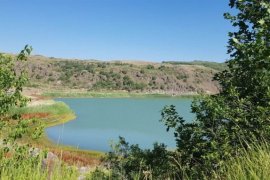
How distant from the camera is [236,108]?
1169 cm

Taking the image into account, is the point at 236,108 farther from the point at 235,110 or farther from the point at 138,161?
the point at 138,161

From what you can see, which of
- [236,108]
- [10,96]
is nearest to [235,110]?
[236,108]

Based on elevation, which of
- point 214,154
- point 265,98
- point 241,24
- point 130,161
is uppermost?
point 241,24

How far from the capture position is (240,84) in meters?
12.5

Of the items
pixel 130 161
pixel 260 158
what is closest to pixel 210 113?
pixel 130 161

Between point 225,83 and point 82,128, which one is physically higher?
point 225,83

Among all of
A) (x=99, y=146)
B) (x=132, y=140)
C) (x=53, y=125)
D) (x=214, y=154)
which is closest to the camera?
(x=214, y=154)

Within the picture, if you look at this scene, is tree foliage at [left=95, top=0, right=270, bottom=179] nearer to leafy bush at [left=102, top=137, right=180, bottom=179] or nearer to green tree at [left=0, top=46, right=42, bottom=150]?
leafy bush at [left=102, top=137, right=180, bottom=179]

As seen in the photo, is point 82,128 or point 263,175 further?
point 82,128

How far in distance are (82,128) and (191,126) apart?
56704 mm

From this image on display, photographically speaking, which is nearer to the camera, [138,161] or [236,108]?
[236,108]

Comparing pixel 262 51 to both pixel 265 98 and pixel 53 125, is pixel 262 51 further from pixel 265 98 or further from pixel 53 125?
pixel 53 125

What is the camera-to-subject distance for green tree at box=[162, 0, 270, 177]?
35.8ft

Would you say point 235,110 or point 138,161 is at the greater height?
point 235,110
